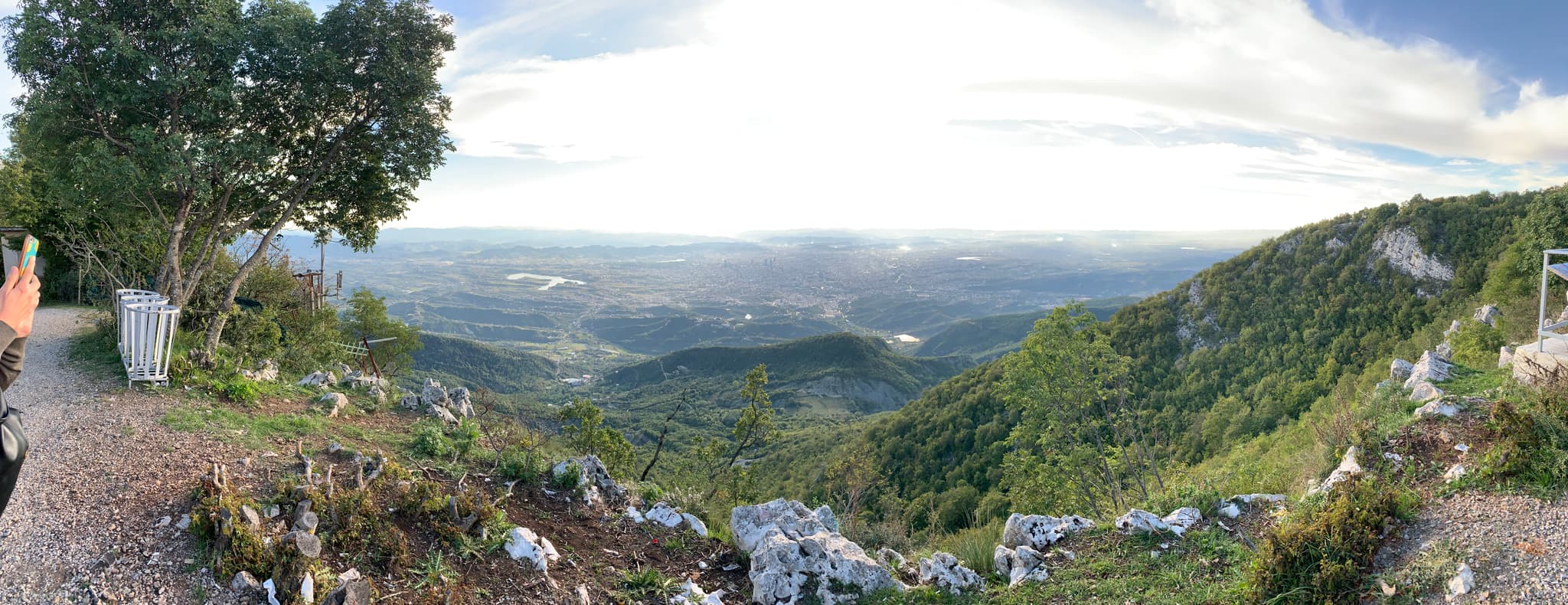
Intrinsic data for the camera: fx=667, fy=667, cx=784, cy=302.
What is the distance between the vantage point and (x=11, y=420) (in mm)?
2635

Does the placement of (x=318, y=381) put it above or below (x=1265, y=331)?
below

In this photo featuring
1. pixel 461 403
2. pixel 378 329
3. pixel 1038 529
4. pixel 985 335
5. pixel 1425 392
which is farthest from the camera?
pixel 985 335

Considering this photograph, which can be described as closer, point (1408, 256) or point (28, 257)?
point (28, 257)

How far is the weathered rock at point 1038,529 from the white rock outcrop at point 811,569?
186cm

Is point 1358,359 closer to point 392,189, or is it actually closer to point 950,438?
point 950,438

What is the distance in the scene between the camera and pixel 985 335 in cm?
14012

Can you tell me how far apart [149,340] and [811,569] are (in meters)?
9.79

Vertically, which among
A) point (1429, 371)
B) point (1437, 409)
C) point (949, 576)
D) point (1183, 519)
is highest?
point (1429, 371)

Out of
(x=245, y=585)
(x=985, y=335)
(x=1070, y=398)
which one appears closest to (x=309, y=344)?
(x=245, y=585)

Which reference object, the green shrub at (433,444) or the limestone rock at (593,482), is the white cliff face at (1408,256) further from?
the green shrub at (433,444)

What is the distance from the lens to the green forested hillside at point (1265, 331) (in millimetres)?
24750

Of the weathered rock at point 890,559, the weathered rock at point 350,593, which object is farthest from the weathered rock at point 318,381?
the weathered rock at point 890,559

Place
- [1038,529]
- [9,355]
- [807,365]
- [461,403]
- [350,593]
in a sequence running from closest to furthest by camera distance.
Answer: [9,355] → [350,593] → [1038,529] → [461,403] → [807,365]

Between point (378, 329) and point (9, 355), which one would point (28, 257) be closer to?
point (9, 355)
